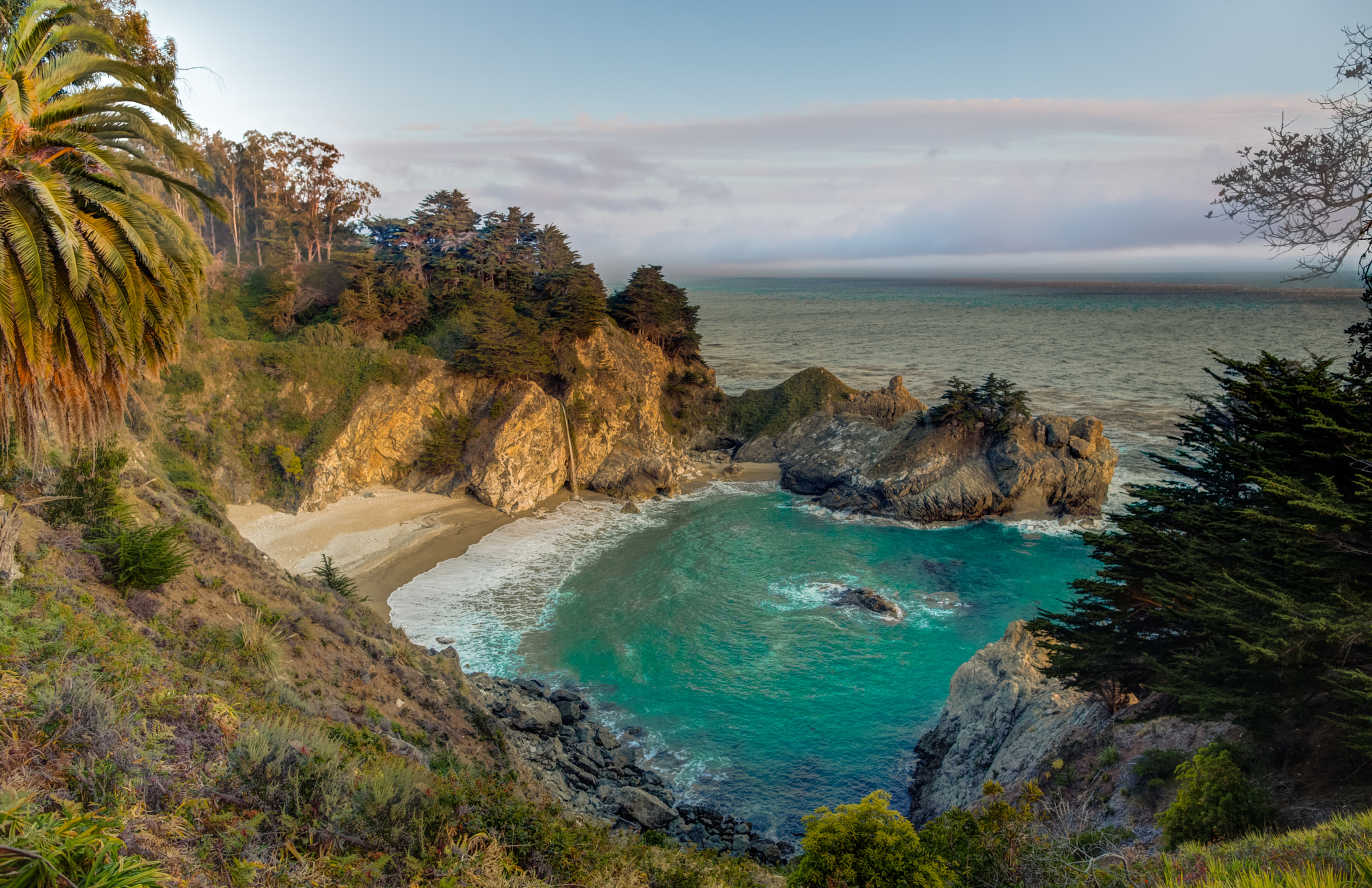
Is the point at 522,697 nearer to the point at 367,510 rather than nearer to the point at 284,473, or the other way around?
the point at 367,510

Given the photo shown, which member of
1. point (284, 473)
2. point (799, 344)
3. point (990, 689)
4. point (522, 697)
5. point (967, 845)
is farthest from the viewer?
point (799, 344)

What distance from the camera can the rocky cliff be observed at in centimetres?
3734

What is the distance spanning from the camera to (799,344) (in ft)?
322

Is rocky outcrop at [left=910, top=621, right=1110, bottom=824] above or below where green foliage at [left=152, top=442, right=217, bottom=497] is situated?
below

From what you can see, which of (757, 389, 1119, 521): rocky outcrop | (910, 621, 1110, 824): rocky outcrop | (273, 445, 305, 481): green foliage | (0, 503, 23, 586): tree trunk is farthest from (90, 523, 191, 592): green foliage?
(757, 389, 1119, 521): rocky outcrop

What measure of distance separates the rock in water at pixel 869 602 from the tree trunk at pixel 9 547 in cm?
2528

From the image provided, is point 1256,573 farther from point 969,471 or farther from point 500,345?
point 500,345

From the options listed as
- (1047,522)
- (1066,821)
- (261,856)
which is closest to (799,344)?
(1047,522)

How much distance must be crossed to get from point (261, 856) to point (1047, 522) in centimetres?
3953

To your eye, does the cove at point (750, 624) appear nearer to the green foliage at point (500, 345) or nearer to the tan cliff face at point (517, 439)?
the tan cliff face at point (517, 439)

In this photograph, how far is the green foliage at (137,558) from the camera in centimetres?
1005

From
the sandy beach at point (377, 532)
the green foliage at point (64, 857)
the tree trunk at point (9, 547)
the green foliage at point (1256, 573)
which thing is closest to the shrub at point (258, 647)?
the tree trunk at point (9, 547)

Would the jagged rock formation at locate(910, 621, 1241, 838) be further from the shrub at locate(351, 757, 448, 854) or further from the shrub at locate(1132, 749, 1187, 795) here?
the shrub at locate(351, 757, 448, 854)

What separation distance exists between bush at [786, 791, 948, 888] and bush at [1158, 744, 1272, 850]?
3.53m
